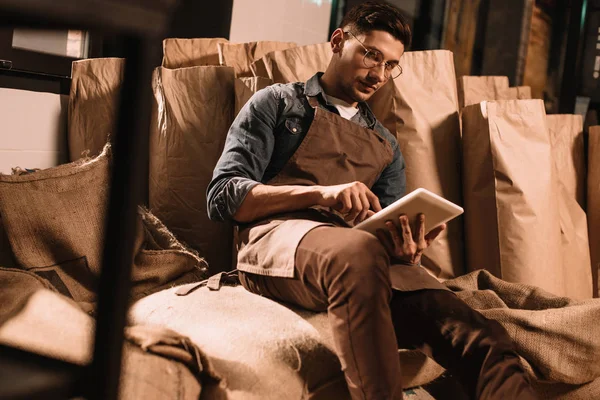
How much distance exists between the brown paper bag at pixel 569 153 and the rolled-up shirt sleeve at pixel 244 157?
4.12 ft

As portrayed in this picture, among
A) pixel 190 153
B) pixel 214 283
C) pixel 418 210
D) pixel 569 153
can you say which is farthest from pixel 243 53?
pixel 569 153

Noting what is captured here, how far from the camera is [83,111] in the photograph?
6.39 feet

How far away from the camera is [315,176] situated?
1.53m

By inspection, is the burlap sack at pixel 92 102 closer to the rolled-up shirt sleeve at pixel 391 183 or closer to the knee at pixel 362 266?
the rolled-up shirt sleeve at pixel 391 183

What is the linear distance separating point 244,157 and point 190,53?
0.73 m

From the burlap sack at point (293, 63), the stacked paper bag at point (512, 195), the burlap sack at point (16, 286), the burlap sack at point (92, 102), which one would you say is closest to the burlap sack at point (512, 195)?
the stacked paper bag at point (512, 195)

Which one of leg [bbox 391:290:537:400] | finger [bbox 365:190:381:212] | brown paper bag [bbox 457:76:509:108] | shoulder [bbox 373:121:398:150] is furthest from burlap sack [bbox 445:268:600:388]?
brown paper bag [bbox 457:76:509:108]

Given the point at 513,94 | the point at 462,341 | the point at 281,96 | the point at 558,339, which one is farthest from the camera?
the point at 513,94

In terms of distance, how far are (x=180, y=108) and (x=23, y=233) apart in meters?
0.59

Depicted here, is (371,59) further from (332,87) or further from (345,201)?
(345,201)

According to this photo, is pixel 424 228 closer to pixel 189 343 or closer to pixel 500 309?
pixel 500 309

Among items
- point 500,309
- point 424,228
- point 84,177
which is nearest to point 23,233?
point 84,177

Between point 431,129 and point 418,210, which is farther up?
point 431,129

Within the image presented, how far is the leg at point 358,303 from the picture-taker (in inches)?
41.0
